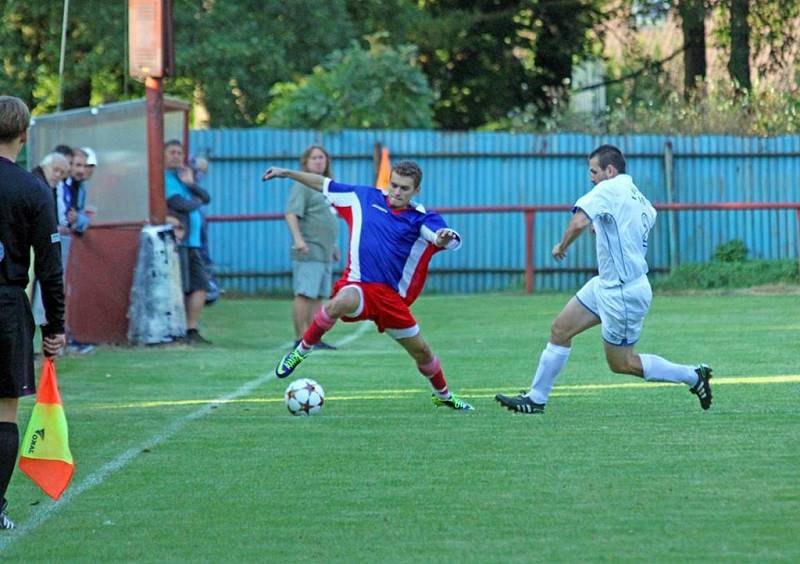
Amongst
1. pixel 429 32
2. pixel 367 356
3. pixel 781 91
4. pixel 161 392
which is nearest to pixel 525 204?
pixel 781 91

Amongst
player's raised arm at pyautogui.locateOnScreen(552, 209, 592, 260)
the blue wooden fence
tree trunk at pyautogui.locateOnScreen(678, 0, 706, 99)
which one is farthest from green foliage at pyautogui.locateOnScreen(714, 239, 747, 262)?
player's raised arm at pyautogui.locateOnScreen(552, 209, 592, 260)

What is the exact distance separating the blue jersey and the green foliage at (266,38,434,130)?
17.0 metres

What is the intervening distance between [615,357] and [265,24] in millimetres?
23438

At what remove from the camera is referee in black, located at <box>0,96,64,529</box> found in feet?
23.0

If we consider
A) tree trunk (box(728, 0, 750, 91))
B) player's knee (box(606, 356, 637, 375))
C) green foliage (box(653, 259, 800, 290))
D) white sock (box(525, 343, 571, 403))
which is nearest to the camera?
player's knee (box(606, 356, 637, 375))

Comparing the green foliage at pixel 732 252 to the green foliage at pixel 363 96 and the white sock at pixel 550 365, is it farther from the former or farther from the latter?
the white sock at pixel 550 365

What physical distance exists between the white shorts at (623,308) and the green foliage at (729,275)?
47.4 ft

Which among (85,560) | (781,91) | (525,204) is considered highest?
(781,91)

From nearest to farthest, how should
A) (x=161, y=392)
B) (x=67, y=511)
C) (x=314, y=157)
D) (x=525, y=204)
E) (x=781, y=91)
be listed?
(x=67, y=511) → (x=161, y=392) → (x=314, y=157) → (x=525, y=204) → (x=781, y=91)

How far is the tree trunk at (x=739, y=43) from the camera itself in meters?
34.6

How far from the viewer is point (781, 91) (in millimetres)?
31422

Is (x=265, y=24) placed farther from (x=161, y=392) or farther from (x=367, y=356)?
(x=161, y=392)

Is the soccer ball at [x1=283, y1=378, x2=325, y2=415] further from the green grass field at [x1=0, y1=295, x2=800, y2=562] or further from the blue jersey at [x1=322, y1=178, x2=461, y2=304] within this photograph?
the blue jersey at [x1=322, y1=178, x2=461, y2=304]

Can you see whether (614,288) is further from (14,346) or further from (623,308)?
(14,346)
